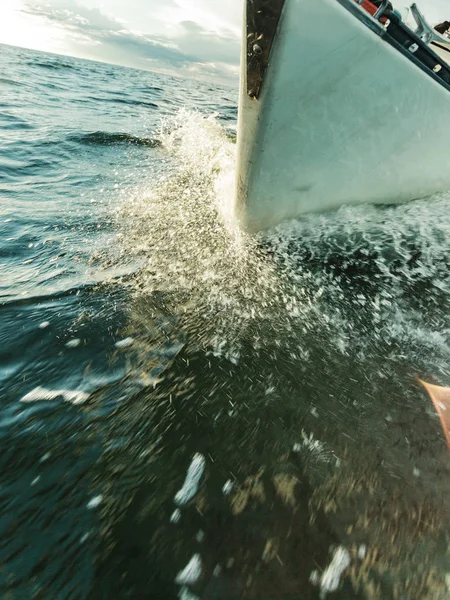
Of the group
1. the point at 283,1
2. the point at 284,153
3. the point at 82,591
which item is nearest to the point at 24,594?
the point at 82,591

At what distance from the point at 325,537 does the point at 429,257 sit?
3.19 meters

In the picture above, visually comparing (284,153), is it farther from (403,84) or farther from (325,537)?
(325,537)

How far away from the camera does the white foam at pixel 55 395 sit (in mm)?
1901

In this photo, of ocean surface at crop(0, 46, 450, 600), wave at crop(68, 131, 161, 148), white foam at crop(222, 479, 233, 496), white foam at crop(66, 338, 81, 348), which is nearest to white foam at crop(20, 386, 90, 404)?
ocean surface at crop(0, 46, 450, 600)

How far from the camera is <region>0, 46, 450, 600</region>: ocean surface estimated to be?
131cm

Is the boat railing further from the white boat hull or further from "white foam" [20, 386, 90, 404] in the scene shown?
"white foam" [20, 386, 90, 404]

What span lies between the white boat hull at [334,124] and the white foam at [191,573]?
2975 millimetres

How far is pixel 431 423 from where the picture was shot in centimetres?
188

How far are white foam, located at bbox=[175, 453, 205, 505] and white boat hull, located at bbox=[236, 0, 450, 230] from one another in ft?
8.48

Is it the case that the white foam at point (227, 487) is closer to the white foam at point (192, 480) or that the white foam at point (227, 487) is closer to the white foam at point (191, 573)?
the white foam at point (192, 480)

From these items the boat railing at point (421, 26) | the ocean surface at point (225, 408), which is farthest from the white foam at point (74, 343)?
the boat railing at point (421, 26)

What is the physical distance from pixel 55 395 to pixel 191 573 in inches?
46.4

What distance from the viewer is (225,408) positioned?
188 cm

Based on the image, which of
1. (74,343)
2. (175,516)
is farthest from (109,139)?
(175,516)
